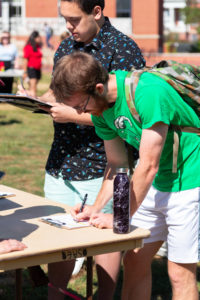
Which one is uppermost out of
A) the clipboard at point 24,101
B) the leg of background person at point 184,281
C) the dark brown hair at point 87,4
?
the dark brown hair at point 87,4

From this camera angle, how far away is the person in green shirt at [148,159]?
2746mm

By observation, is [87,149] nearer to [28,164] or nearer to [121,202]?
[121,202]

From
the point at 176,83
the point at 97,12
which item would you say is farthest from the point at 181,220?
the point at 97,12

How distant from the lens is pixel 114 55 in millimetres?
3611

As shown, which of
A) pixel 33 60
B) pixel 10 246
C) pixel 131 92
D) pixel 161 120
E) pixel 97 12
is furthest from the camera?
pixel 33 60

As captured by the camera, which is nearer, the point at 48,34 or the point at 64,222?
the point at 64,222

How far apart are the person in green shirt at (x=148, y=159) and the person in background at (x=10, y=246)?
471mm

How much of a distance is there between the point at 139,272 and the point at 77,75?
125 cm

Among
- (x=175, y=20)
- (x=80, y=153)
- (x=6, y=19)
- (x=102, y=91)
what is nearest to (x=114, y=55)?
(x=80, y=153)

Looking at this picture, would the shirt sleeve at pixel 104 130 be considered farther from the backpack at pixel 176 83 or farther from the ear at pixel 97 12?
the ear at pixel 97 12

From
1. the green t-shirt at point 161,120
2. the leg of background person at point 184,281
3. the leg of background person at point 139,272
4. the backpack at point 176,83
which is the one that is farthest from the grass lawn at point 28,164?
the backpack at point 176,83

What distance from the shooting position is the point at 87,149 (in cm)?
370

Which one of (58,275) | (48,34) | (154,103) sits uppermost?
(48,34)

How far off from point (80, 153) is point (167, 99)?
3.40ft
